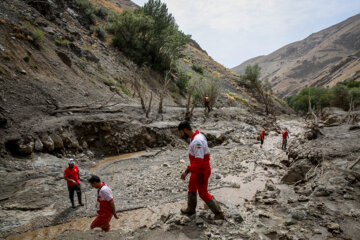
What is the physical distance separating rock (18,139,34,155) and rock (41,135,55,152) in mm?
519

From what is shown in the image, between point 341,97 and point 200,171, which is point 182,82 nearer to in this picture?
point 200,171

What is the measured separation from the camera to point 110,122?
10.8 meters

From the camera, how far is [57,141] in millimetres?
8305

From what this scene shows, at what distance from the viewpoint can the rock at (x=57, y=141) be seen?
27.0 feet

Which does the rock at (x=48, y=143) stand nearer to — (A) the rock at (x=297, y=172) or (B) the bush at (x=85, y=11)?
(A) the rock at (x=297, y=172)

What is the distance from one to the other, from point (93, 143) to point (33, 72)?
513 cm

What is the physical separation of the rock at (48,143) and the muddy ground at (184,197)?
41 cm

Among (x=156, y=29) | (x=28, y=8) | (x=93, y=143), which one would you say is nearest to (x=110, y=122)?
(x=93, y=143)

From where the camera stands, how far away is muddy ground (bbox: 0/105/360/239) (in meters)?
3.41

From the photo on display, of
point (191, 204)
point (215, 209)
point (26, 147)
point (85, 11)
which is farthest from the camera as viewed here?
point (85, 11)

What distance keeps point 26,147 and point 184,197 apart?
5.67 meters

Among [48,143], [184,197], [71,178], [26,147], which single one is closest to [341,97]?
[184,197]

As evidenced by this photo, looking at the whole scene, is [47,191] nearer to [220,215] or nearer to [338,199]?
[220,215]

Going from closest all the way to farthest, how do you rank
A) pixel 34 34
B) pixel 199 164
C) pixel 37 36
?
pixel 199 164, pixel 34 34, pixel 37 36
